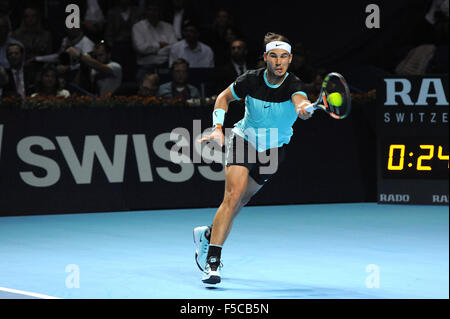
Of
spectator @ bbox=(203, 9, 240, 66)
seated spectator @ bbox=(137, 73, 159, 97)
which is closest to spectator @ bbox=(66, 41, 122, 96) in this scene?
seated spectator @ bbox=(137, 73, 159, 97)

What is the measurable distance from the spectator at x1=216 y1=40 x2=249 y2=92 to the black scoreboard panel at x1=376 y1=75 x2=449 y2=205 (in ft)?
6.18

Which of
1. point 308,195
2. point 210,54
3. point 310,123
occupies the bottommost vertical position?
point 308,195

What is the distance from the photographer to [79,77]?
12.2 m

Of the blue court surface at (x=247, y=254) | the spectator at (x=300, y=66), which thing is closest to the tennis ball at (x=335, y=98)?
the blue court surface at (x=247, y=254)

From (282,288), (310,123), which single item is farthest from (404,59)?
(282,288)

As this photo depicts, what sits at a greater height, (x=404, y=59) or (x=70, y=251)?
(x=404, y=59)

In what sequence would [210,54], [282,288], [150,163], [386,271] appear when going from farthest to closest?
[210,54]
[150,163]
[386,271]
[282,288]

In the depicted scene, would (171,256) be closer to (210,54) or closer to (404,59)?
(210,54)

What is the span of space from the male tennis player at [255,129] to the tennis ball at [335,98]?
65 cm

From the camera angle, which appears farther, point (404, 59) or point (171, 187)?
point (404, 59)

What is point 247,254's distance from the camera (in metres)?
8.49

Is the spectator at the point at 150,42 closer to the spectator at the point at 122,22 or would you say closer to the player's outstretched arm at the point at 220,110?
the spectator at the point at 122,22

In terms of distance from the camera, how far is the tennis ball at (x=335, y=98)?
20.0 feet

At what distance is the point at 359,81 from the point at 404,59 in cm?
77
